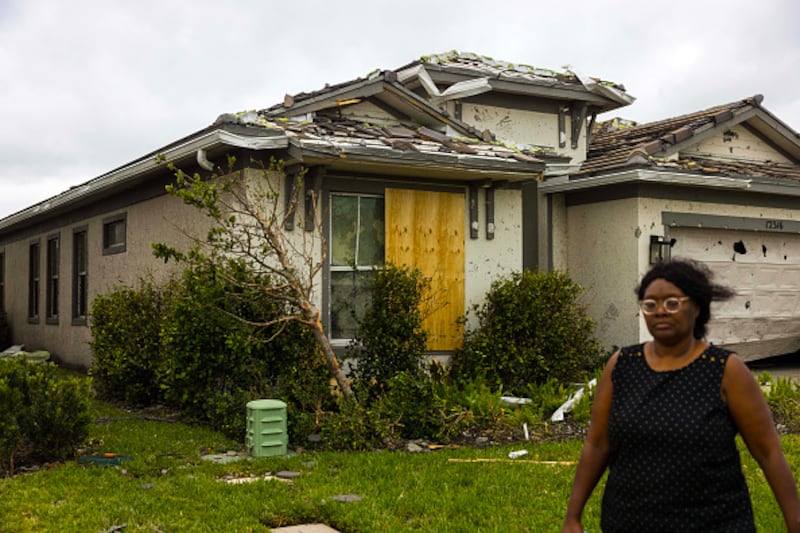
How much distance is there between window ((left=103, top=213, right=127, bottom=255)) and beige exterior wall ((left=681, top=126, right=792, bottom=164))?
9101 millimetres

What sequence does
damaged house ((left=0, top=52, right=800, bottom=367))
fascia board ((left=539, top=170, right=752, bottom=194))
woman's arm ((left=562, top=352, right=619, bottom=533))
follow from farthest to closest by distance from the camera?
fascia board ((left=539, top=170, right=752, bottom=194)) → damaged house ((left=0, top=52, right=800, bottom=367)) → woman's arm ((left=562, top=352, right=619, bottom=533))

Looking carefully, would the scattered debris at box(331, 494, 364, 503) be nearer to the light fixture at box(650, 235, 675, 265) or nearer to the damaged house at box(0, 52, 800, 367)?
the damaged house at box(0, 52, 800, 367)

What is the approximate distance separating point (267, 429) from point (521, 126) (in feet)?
28.9

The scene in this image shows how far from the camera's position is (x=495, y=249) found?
11695 mm

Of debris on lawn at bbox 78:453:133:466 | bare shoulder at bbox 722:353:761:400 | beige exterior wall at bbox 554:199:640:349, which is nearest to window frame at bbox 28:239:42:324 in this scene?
beige exterior wall at bbox 554:199:640:349

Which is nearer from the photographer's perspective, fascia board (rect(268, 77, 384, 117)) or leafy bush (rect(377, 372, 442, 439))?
leafy bush (rect(377, 372, 442, 439))

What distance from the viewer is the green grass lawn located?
5.64 meters

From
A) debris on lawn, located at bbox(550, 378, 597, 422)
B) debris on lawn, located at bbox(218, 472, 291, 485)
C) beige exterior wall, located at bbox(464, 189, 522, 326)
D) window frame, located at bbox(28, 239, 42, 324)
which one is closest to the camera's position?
debris on lawn, located at bbox(218, 472, 291, 485)

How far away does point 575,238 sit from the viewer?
1406cm

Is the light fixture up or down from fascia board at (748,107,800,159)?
down

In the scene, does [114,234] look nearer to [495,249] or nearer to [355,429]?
[495,249]

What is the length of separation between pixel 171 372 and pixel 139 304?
2.35m

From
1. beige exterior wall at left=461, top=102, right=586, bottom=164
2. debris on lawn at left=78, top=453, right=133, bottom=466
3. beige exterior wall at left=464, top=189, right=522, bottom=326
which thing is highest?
beige exterior wall at left=461, top=102, right=586, bottom=164

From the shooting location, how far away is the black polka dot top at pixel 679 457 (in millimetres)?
2959
